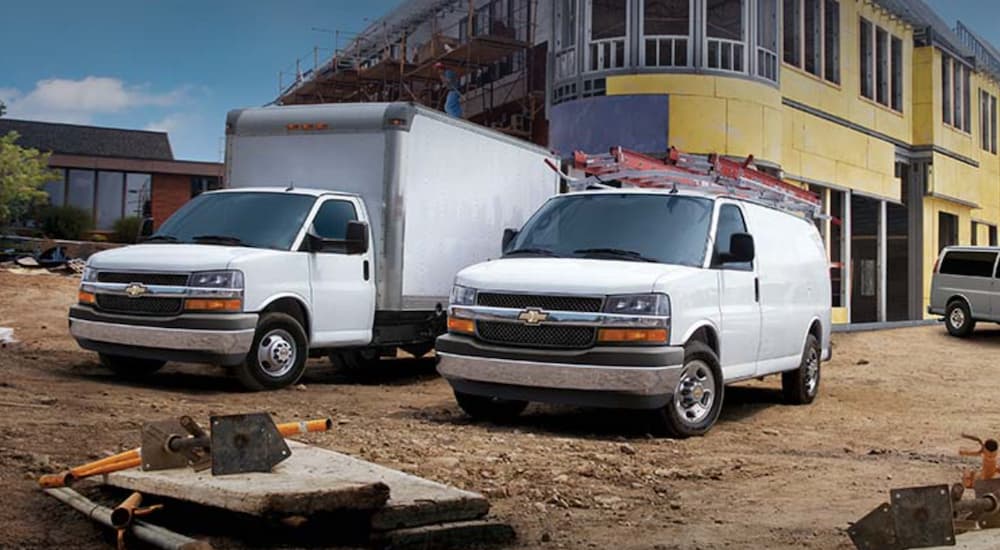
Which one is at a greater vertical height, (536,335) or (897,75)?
(897,75)

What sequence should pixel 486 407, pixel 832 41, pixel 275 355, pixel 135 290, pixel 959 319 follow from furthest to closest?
pixel 832 41 < pixel 959 319 < pixel 275 355 < pixel 135 290 < pixel 486 407

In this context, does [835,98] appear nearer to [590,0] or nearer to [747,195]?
[590,0]

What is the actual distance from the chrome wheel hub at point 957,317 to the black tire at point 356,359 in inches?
557

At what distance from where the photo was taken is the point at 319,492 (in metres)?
4.67

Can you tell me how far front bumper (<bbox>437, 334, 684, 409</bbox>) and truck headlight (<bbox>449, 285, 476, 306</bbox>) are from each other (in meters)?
0.45

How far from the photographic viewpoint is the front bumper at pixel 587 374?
7.96 metres

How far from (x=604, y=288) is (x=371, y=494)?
365 centimetres

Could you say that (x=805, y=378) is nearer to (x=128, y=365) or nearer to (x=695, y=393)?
(x=695, y=393)

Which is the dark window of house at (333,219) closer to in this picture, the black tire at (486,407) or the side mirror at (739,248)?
the black tire at (486,407)

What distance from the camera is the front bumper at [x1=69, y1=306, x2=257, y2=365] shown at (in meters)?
9.81

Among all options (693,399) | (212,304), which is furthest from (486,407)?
(212,304)

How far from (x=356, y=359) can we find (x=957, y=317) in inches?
576

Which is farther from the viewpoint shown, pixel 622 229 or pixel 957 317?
pixel 957 317

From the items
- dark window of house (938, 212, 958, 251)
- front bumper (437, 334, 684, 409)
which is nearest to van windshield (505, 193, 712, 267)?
front bumper (437, 334, 684, 409)
